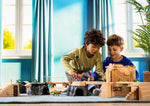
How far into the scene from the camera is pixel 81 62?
2.53 metres

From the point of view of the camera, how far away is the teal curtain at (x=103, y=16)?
390 cm

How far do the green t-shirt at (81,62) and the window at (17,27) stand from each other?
1669mm

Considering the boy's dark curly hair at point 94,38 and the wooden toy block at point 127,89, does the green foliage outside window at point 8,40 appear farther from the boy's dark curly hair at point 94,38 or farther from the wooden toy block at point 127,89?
the wooden toy block at point 127,89

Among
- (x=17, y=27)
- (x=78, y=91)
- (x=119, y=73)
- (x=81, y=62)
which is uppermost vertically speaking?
(x=17, y=27)

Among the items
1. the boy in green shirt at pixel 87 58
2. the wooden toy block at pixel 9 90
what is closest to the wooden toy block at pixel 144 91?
the boy in green shirt at pixel 87 58

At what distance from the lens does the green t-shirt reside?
252 centimetres

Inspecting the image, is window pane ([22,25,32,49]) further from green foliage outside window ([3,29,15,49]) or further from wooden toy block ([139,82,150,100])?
wooden toy block ([139,82,150,100])

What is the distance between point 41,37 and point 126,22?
1.55 metres

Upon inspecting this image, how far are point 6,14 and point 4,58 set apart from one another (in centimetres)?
83

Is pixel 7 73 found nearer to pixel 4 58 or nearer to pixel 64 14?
pixel 4 58

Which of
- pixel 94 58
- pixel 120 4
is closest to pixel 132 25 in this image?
pixel 120 4

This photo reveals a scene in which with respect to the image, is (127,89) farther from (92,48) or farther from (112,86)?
(92,48)

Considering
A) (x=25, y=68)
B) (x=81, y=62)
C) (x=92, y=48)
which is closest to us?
(x=92, y=48)

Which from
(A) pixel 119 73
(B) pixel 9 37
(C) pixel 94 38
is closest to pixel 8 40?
(B) pixel 9 37
